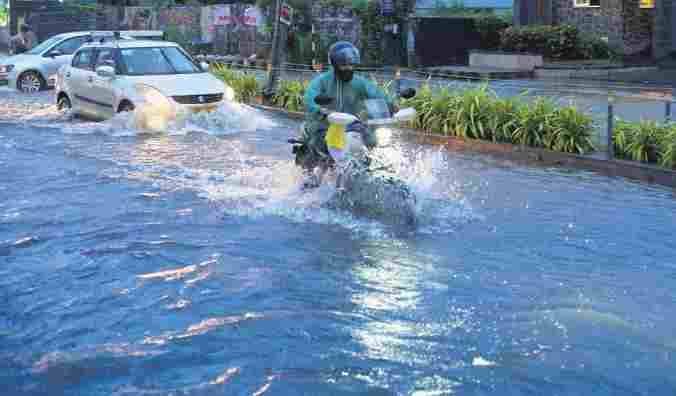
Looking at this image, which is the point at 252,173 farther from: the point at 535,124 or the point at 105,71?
the point at 105,71

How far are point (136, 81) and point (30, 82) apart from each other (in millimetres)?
10129

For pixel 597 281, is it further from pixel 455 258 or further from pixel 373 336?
pixel 373 336

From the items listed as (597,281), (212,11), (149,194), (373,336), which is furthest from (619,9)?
(373,336)

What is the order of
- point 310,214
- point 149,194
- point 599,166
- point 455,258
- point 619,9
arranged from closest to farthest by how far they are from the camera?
point 455,258 → point 310,214 → point 149,194 → point 599,166 → point 619,9

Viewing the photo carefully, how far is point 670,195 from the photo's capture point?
39.8 feet

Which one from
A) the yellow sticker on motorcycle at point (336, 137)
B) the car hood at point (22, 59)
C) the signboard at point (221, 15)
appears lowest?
the yellow sticker on motorcycle at point (336, 137)

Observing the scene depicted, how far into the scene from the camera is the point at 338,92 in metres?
10.1

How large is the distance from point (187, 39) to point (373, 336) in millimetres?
35358

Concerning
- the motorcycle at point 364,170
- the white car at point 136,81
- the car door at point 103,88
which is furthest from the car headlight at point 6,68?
the motorcycle at point 364,170

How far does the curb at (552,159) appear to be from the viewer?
42.5 ft

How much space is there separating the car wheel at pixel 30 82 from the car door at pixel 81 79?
734cm

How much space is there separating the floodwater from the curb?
0.33m

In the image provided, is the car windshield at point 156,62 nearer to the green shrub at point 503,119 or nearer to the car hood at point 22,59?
the green shrub at point 503,119

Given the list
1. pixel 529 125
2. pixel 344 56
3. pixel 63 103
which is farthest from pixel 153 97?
pixel 344 56
